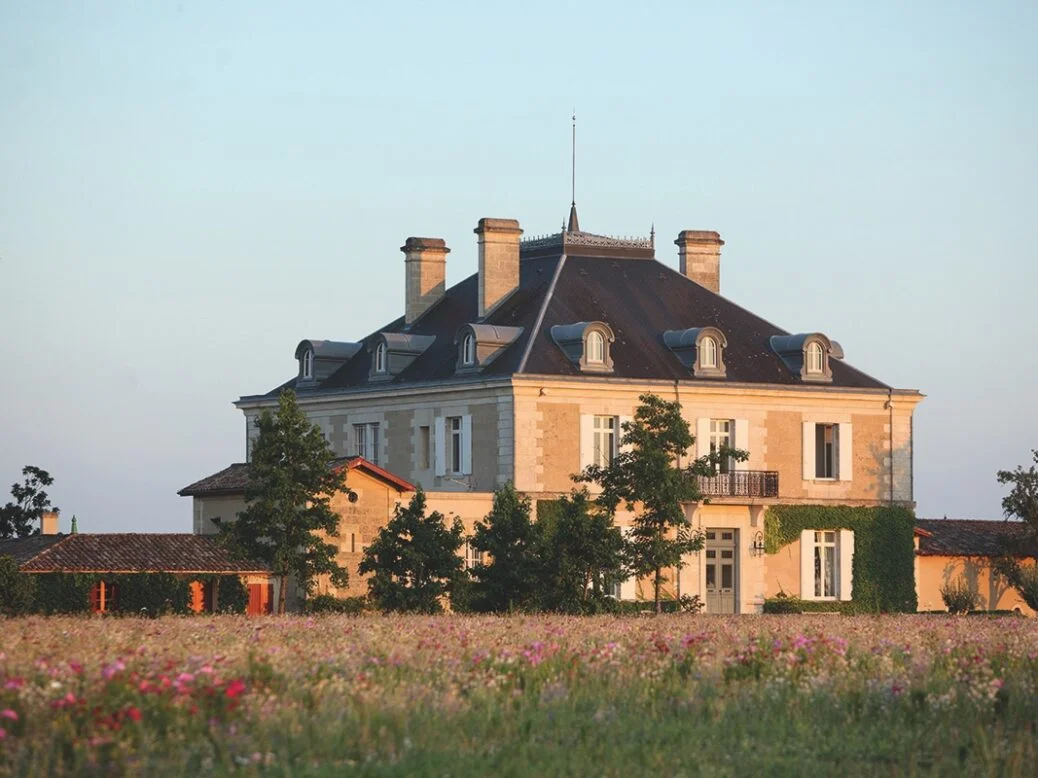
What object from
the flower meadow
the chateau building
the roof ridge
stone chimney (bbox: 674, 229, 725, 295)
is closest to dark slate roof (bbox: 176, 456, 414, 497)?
the chateau building

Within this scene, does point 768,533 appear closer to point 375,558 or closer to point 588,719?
point 375,558

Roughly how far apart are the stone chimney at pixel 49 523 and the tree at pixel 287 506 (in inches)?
276

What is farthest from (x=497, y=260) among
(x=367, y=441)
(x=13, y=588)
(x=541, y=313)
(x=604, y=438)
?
(x=13, y=588)

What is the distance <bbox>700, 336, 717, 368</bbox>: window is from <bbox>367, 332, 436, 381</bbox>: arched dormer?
7.06m

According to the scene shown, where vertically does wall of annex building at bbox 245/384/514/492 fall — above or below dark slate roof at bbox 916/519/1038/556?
above

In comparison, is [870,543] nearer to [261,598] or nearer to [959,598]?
[959,598]

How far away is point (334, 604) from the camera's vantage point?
45781mm

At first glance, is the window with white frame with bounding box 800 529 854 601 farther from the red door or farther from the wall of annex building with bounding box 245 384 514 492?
the red door

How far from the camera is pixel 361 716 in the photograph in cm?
1780

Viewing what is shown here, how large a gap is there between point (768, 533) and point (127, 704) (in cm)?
4114

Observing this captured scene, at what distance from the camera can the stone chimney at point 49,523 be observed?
5084 cm

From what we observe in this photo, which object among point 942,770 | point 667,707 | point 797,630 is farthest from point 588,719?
point 797,630

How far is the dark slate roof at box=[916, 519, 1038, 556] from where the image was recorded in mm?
59625

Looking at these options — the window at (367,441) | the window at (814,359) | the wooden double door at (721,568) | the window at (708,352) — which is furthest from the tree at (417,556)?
the window at (814,359)
